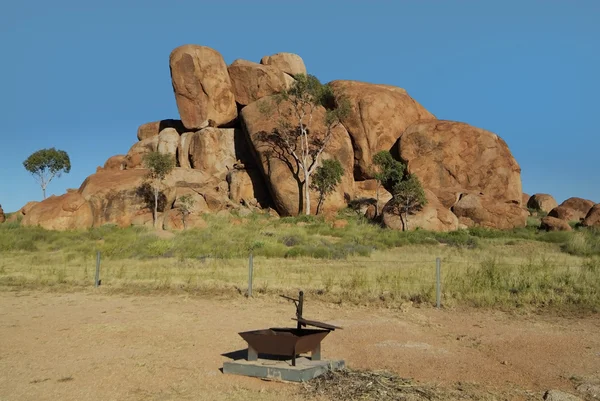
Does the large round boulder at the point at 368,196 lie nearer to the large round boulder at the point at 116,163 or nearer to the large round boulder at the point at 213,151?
the large round boulder at the point at 213,151

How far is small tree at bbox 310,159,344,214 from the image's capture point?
4291 centimetres

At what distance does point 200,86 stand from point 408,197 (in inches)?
879

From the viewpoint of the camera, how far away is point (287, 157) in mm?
45125

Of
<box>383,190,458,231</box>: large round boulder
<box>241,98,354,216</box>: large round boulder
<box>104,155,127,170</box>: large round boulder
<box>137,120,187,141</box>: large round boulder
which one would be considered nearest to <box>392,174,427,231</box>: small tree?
<box>383,190,458,231</box>: large round boulder

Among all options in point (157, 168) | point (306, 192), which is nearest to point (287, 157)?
point (306, 192)

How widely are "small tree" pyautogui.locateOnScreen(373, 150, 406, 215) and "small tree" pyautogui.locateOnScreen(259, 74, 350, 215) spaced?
14.6 feet

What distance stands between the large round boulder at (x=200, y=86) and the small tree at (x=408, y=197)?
19.9 meters

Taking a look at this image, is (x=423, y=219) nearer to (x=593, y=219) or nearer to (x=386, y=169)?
(x=386, y=169)

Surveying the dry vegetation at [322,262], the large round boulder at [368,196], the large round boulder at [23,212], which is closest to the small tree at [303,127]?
the large round boulder at [368,196]

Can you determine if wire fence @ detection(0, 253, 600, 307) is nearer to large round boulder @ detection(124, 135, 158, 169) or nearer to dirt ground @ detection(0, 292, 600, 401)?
dirt ground @ detection(0, 292, 600, 401)

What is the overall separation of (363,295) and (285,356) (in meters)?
7.22

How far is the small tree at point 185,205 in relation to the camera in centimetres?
4050

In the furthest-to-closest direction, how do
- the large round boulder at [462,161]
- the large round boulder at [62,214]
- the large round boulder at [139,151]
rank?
the large round boulder at [139,151] → the large round boulder at [462,161] → the large round boulder at [62,214]

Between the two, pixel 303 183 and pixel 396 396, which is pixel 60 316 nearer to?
pixel 396 396
